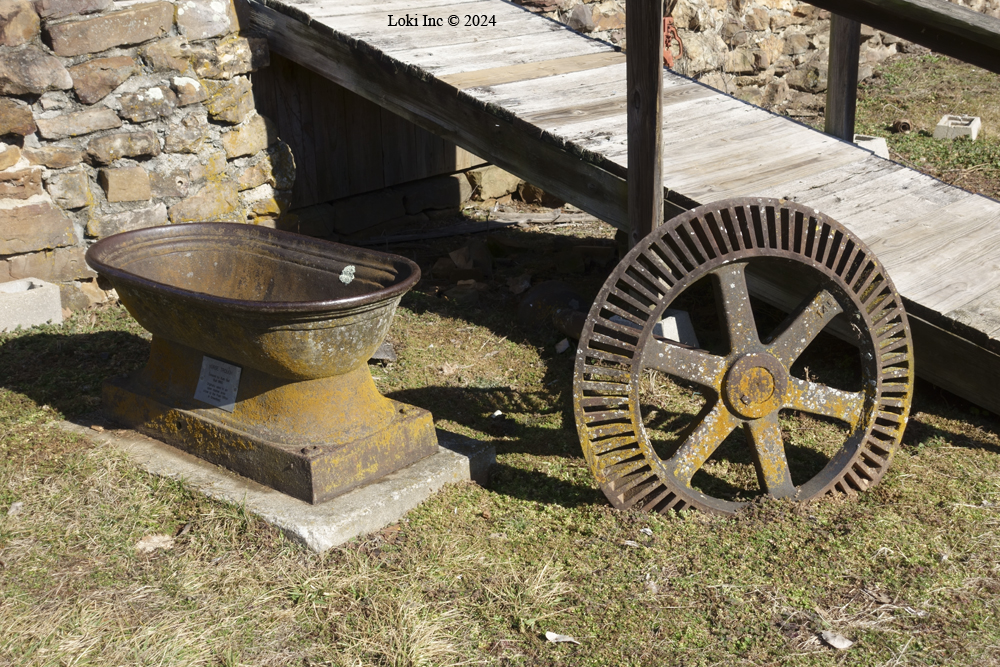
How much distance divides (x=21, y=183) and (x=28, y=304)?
1.97 ft

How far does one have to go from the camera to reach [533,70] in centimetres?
521

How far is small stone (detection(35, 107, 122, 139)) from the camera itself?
4.66 meters

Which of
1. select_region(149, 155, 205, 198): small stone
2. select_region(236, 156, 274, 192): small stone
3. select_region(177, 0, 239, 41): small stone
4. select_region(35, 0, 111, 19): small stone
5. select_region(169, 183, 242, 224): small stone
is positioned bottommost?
select_region(169, 183, 242, 224): small stone

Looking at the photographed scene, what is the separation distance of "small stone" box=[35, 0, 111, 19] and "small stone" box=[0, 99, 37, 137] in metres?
0.45

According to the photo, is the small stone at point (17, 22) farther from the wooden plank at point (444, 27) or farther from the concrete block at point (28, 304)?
the wooden plank at point (444, 27)

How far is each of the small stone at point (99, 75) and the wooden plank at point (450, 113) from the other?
0.92 meters

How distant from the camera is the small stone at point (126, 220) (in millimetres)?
4926

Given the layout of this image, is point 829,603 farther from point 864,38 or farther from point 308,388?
point 864,38

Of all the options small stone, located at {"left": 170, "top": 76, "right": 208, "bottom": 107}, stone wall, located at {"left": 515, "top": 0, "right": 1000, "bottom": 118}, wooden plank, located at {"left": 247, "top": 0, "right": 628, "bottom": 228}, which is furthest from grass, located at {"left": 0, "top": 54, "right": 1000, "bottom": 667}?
stone wall, located at {"left": 515, "top": 0, "right": 1000, "bottom": 118}

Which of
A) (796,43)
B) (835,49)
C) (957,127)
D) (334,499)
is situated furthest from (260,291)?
(796,43)

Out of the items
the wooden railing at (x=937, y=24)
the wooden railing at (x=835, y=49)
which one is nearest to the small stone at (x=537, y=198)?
the wooden railing at (x=835, y=49)

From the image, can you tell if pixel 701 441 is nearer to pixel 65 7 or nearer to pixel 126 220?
pixel 126 220

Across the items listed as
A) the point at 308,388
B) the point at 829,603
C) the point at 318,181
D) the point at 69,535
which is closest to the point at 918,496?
the point at 829,603

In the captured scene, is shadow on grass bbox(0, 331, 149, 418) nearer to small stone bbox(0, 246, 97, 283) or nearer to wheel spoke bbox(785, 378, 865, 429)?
small stone bbox(0, 246, 97, 283)
